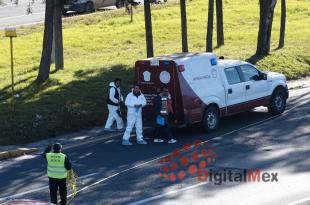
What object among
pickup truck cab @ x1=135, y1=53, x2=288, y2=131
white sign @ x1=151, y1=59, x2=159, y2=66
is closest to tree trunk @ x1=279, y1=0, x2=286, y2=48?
pickup truck cab @ x1=135, y1=53, x2=288, y2=131

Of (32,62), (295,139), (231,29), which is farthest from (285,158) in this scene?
(231,29)

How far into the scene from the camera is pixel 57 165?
1248 centimetres

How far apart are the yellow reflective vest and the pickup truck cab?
6828mm

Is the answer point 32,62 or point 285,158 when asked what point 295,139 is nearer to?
point 285,158

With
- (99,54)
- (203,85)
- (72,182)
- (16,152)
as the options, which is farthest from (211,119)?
(99,54)

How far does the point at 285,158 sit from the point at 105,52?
61.7 ft

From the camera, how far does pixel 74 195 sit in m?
13.8

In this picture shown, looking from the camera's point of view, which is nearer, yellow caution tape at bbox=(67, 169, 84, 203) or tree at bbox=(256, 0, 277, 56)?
yellow caution tape at bbox=(67, 169, 84, 203)

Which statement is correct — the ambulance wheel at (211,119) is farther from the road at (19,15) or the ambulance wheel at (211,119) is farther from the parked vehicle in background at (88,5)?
the parked vehicle in background at (88,5)

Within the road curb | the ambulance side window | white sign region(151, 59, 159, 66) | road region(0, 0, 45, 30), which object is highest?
road region(0, 0, 45, 30)

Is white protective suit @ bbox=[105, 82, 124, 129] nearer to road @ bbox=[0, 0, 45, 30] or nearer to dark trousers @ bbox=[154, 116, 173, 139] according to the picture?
dark trousers @ bbox=[154, 116, 173, 139]

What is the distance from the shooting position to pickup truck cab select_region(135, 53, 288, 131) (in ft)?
62.1

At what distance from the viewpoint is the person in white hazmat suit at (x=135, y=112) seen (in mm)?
18594

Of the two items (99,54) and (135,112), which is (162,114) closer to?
(135,112)
